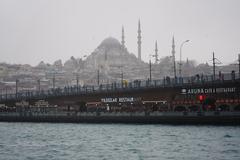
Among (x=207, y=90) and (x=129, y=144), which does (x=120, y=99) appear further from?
(x=129, y=144)

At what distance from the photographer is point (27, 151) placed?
5150 centimetres

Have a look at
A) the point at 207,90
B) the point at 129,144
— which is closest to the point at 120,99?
the point at 207,90

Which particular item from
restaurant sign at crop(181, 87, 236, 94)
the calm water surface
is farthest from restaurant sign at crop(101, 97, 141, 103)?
the calm water surface

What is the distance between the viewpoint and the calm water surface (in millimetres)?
46938

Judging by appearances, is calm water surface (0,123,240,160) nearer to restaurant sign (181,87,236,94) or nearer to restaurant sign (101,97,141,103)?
restaurant sign (181,87,236,94)

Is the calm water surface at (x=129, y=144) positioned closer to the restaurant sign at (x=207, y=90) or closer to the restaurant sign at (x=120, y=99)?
the restaurant sign at (x=207, y=90)

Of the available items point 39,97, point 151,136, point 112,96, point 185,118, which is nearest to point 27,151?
point 151,136

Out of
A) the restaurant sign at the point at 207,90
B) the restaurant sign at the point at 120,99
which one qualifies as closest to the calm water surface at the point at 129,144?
the restaurant sign at the point at 207,90

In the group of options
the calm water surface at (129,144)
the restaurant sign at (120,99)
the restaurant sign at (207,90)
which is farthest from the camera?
the restaurant sign at (120,99)

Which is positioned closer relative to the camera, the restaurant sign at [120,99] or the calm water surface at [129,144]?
the calm water surface at [129,144]

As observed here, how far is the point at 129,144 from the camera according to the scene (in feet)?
183

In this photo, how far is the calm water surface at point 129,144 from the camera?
4694 centimetres

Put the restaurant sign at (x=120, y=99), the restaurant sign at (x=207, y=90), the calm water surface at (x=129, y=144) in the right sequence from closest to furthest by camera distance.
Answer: the calm water surface at (x=129, y=144)
the restaurant sign at (x=207, y=90)
the restaurant sign at (x=120, y=99)

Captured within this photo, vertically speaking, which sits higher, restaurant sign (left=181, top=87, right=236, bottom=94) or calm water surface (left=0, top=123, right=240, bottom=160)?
restaurant sign (left=181, top=87, right=236, bottom=94)
